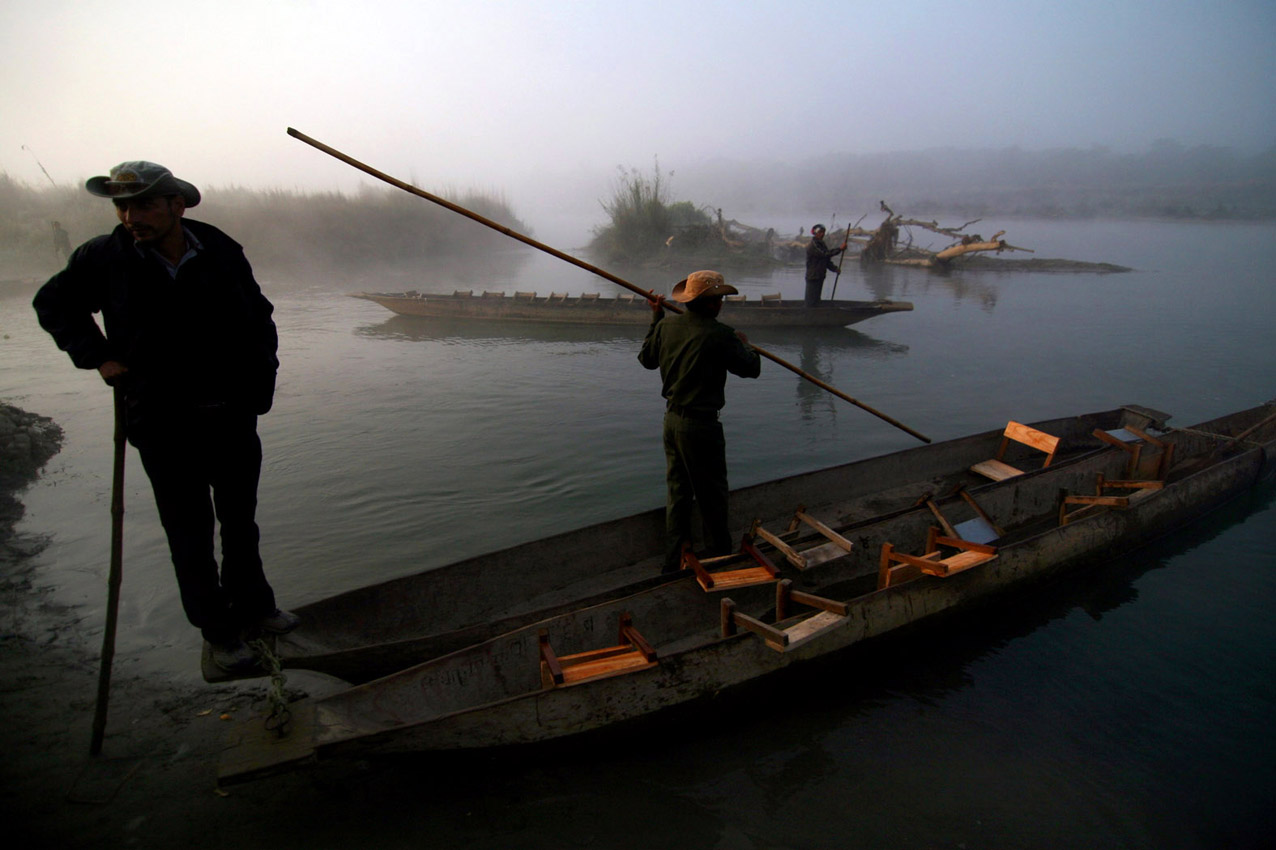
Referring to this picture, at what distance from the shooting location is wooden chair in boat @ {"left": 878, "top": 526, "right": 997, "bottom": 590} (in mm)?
3781

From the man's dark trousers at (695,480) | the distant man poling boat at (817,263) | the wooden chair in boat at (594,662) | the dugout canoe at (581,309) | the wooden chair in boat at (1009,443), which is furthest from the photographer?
the dugout canoe at (581,309)

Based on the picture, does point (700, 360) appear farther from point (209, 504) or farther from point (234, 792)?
point (234, 792)

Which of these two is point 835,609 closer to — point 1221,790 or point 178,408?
point 1221,790

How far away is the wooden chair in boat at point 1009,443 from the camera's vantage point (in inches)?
234

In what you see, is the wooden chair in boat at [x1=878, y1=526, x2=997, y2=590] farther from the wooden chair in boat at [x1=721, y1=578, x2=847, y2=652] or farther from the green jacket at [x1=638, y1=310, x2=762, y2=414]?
the green jacket at [x1=638, y1=310, x2=762, y2=414]

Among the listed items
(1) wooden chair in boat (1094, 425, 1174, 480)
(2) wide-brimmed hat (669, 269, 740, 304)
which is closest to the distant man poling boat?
(1) wooden chair in boat (1094, 425, 1174, 480)

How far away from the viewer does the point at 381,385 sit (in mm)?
10328

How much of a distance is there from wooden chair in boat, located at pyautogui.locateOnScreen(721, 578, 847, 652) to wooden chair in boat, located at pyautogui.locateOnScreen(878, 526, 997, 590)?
582mm

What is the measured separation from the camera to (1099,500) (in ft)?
16.3

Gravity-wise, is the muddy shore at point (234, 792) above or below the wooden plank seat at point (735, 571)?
below

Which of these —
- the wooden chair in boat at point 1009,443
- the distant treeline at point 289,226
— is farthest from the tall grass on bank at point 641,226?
the wooden chair in boat at point 1009,443

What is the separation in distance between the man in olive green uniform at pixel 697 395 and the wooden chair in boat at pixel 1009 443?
→ 128 inches

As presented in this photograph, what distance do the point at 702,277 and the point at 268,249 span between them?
27.0m

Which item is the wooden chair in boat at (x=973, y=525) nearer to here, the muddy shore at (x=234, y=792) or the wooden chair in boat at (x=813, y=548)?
the wooden chair in boat at (x=813, y=548)
